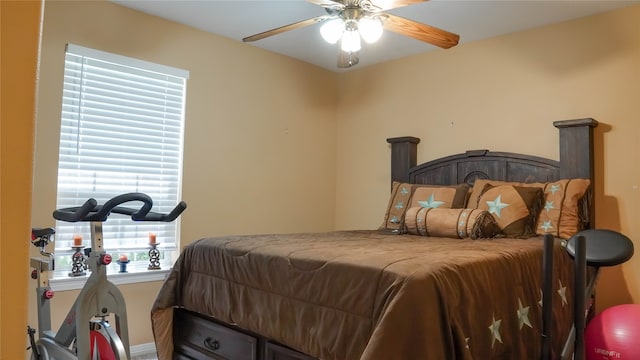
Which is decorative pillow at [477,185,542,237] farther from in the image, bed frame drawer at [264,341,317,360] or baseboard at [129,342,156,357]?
baseboard at [129,342,156,357]

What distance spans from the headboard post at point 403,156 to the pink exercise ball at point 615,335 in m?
1.93

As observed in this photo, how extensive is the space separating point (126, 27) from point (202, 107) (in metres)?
0.80

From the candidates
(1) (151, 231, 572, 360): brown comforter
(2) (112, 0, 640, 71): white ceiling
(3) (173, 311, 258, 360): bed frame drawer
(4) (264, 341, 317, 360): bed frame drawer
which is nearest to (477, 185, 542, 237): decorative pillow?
(1) (151, 231, 572, 360): brown comforter

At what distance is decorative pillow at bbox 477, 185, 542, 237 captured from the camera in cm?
284

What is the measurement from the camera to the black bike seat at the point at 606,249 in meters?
1.56

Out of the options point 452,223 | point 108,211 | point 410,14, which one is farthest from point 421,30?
point 108,211

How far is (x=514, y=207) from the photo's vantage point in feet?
9.46

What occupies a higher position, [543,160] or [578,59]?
[578,59]

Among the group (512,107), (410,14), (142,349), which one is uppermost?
(410,14)

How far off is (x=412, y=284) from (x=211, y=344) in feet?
4.47

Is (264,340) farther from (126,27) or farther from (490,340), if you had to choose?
→ (126,27)

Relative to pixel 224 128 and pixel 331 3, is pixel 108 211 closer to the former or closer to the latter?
pixel 331 3

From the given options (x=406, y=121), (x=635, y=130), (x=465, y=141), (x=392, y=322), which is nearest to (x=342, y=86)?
(x=406, y=121)

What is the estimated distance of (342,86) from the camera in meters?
4.76
